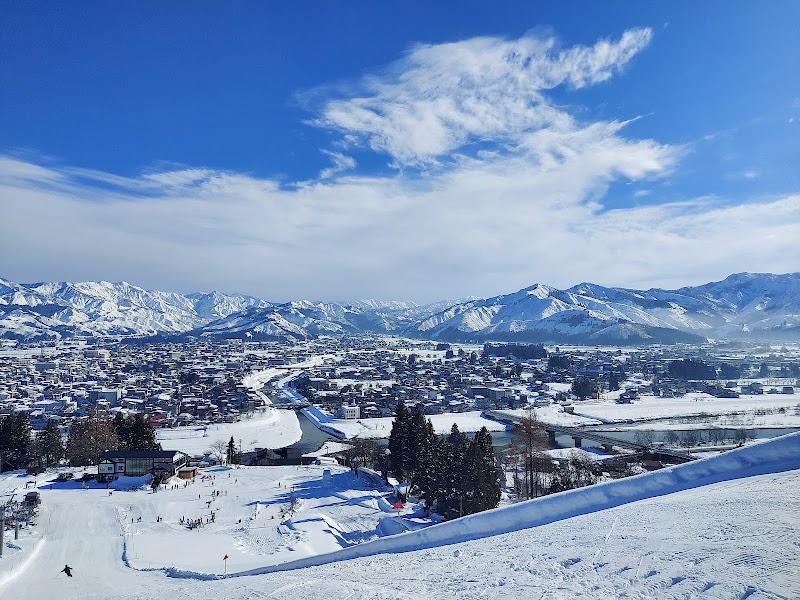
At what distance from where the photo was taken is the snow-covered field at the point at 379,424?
36.8m

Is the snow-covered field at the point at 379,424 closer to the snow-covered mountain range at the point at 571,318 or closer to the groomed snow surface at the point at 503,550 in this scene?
the groomed snow surface at the point at 503,550

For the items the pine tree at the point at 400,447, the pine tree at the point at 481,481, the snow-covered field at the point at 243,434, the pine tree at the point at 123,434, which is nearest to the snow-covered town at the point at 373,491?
the snow-covered field at the point at 243,434

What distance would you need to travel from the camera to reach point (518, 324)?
155 metres

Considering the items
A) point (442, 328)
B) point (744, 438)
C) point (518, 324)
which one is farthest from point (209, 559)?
point (442, 328)

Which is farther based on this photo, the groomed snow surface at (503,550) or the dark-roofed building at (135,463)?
the dark-roofed building at (135,463)

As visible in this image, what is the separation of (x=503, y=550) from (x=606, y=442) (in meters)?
26.4

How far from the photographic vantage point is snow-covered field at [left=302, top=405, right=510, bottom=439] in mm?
36750

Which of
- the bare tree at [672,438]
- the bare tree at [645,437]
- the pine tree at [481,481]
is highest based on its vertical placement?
the pine tree at [481,481]

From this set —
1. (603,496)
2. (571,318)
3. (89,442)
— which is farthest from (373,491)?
(571,318)

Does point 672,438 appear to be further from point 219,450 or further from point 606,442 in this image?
point 219,450

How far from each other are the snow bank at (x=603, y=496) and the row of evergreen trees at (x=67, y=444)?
62.6 ft

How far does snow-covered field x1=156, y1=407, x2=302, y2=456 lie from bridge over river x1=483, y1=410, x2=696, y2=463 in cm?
1637

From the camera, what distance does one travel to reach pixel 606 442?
29.4 meters

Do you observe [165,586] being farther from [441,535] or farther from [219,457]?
[219,457]
